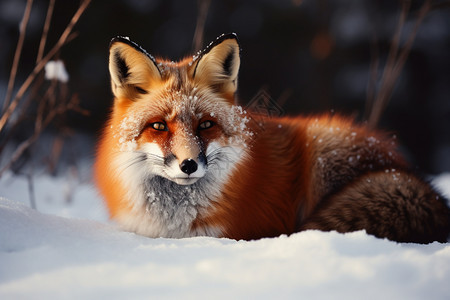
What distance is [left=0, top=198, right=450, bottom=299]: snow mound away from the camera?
1.29 metres

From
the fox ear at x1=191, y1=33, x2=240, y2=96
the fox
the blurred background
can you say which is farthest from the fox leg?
the blurred background

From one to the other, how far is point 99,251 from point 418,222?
5.16 feet

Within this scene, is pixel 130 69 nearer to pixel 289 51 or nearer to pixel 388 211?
pixel 388 211

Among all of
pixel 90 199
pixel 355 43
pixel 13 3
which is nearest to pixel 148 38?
pixel 13 3

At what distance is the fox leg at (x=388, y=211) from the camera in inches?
76.5

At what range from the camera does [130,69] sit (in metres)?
2.17

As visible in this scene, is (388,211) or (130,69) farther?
(130,69)

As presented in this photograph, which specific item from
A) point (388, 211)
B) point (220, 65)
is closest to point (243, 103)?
point (220, 65)

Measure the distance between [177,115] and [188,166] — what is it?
0.31 m

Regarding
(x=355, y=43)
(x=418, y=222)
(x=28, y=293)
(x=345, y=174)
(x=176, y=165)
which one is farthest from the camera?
(x=355, y=43)

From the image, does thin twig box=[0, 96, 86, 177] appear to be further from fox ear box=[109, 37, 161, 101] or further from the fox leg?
the fox leg

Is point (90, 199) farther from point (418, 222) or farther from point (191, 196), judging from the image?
point (418, 222)

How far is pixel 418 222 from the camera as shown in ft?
6.52

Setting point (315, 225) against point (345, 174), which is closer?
point (315, 225)
